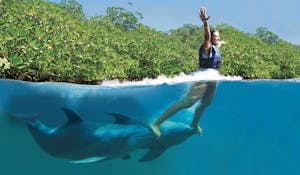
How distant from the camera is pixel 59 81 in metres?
9.71

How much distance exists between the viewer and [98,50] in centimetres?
1150

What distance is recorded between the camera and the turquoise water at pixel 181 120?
373 inches

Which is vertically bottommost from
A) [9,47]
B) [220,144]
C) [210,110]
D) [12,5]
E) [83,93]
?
[220,144]

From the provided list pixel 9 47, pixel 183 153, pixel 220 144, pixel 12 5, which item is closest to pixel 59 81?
pixel 9 47

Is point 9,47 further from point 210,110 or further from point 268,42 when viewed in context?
point 268,42

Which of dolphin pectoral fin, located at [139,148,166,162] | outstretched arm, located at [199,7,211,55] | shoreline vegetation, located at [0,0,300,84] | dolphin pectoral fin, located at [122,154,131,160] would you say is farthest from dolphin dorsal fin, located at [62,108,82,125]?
outstretched arm, located at [199,7,211,55]

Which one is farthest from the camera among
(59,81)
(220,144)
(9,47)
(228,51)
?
(228,51)

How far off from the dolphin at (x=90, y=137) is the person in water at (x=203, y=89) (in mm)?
592

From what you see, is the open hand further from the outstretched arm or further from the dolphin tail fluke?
the dolphin tail fluke

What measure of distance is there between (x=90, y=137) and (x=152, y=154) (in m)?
2.23

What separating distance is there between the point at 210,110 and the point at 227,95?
733mm

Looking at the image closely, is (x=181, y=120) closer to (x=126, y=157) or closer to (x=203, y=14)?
(x=126, y=157)

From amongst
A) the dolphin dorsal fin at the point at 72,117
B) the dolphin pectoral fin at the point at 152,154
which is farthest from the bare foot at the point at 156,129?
the dolphin dorsal fin at the point at 72,117

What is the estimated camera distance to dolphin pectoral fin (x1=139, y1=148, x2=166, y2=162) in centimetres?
1079
